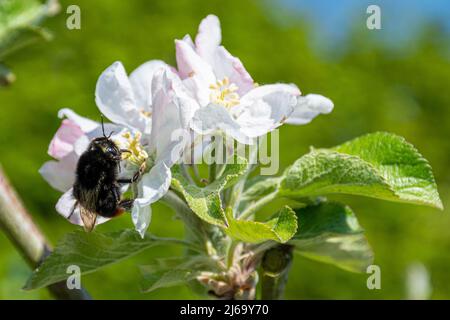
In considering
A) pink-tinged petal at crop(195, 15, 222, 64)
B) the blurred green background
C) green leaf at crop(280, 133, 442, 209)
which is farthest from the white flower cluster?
the blurred green background

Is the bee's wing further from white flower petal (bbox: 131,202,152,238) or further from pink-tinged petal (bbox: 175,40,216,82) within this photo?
pink-tinged petal (bbox: 175,40,216,82)

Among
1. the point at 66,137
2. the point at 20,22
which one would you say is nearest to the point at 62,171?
the point at 66,137

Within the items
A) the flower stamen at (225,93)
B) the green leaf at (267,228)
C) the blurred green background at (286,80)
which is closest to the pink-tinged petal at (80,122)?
the flower stamen at (225,93)

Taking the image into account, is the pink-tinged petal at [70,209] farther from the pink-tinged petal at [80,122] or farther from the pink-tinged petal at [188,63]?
the pink-tinged petal at [188,63]

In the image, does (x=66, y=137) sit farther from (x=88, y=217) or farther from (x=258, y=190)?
(x=258, y=190)

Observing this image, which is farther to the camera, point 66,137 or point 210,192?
point 66,137
